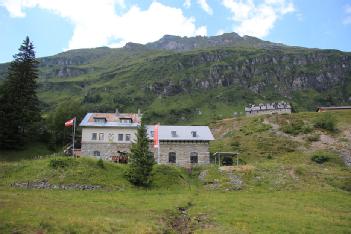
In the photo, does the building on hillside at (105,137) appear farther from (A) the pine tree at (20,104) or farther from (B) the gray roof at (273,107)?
(B) the gray roof at (273,107)

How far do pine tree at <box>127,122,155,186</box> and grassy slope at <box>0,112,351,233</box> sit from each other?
4.51ft

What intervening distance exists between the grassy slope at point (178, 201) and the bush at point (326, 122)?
1041 inches

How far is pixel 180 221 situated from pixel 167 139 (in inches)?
1458

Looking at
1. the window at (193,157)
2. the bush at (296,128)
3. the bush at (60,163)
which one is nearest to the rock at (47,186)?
the bush at (60,163)

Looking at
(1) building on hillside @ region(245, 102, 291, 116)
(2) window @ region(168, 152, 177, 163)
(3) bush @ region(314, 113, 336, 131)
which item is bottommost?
(2) window @ region(168, 152, 177, 163)

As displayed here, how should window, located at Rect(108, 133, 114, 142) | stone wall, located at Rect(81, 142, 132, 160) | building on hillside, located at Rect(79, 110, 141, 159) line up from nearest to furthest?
1. stone wall, located at Rect(81, 142, 132, 160)
2. building on hillside, located at Rect(79, 110, 141, 159)
3. window, located at Rect(108, 133, 114, 142)

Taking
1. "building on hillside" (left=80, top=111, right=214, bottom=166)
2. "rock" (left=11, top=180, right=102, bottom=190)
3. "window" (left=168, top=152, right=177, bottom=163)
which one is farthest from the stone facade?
"rock" (left=11, top=180, right=102, bottom=190)

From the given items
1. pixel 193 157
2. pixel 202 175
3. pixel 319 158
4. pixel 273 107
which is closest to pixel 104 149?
pixel 193 157

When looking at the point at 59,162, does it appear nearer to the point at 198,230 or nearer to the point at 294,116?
the point at 198,230

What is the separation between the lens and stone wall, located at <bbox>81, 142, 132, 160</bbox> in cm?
6694

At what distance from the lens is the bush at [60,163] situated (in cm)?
4800

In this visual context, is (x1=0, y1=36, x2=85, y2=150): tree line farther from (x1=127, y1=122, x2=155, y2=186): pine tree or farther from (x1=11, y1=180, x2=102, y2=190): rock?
(x1=127, y1=122, x2=155, y2=186): pine tree

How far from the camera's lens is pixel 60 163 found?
159 ft

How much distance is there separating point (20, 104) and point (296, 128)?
246 ft
